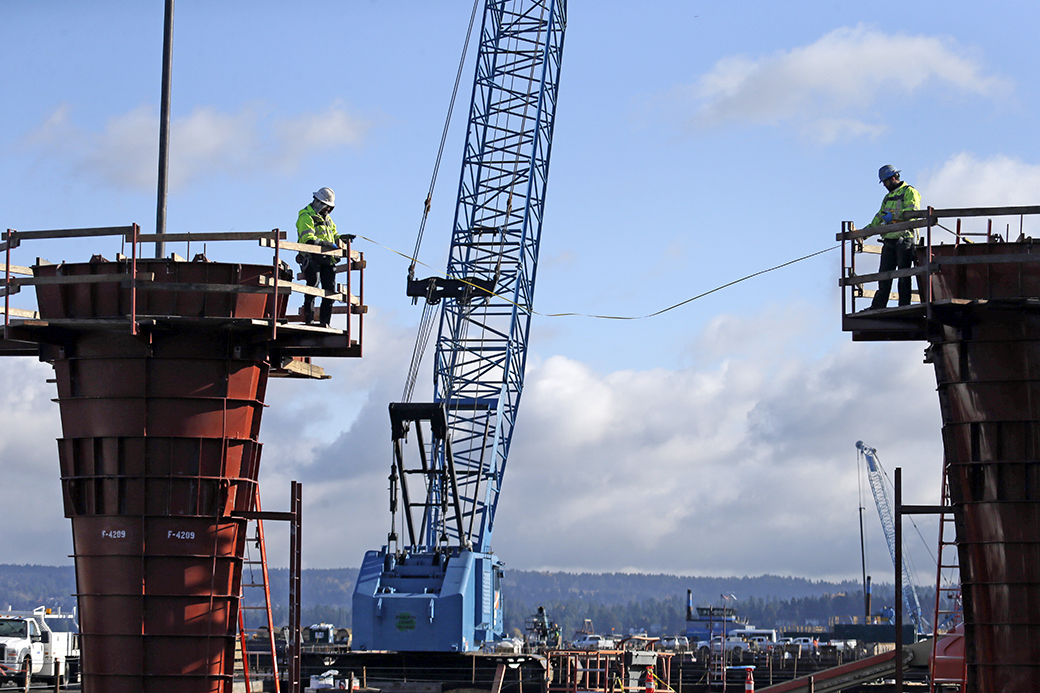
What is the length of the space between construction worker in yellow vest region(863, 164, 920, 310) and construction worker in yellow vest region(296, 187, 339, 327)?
29.6 ft

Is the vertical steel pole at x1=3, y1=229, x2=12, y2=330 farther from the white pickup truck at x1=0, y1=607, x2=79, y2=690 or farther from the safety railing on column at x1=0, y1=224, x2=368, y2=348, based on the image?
the white pickup truck at x1=0, y1=607, x2=79, y2=690

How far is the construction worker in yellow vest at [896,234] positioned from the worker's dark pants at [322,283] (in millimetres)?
9072

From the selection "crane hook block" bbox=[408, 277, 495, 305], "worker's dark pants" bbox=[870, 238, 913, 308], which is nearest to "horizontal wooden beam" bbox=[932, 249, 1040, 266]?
"worker's dark pants" bbox=[870, 238, 913, 308]

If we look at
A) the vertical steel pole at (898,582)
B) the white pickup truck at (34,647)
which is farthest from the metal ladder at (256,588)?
the white pickup truck at (34,647)

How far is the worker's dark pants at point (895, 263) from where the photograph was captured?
2269 centimetres

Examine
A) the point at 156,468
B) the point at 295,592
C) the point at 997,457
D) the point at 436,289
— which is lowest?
the point at 295,592

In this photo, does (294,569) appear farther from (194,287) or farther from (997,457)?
(997,457)

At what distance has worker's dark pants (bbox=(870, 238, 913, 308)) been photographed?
22.7 metres

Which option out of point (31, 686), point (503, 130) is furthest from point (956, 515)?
point (503, 130)

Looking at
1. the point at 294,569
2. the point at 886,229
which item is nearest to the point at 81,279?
the point at 294,569

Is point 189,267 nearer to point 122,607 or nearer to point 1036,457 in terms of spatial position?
point 122,607

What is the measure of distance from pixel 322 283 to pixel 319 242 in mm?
932

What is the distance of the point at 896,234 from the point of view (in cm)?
2273

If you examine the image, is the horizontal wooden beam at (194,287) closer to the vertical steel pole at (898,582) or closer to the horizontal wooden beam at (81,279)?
the horizontal wooden beam at (81,279)
